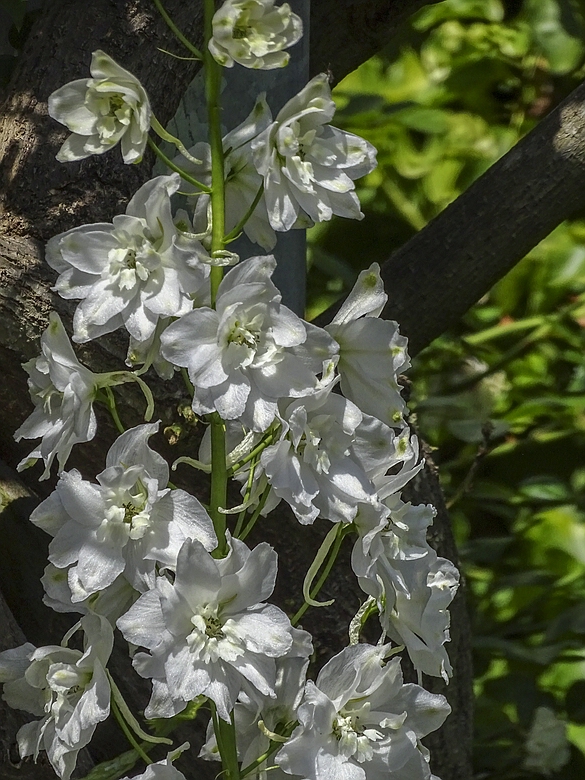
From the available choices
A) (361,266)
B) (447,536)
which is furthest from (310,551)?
(361,266)

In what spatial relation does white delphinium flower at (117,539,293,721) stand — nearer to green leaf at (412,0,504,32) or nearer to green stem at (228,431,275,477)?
green stem at (228,431,275,477)

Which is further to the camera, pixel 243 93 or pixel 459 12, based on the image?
pixel 459 12

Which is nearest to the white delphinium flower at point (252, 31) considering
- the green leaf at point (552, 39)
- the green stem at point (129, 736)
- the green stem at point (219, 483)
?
the green stem at point (219, 483)

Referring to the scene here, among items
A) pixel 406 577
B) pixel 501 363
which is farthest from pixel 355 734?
pixel 501 363

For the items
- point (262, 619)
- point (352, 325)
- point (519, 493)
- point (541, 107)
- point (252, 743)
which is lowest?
point (519, 493)

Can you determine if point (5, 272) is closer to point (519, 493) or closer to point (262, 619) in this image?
point (262, 619)

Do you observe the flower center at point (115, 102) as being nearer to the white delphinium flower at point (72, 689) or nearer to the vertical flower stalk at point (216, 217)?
the vertical flower stalk at point (216, 217)

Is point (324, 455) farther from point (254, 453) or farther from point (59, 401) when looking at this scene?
point (59, 401)
